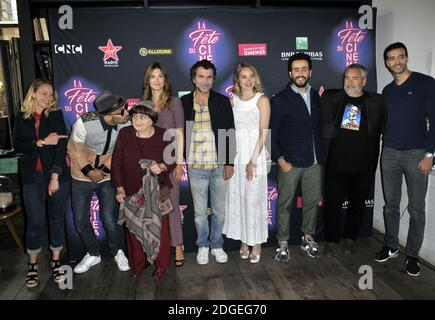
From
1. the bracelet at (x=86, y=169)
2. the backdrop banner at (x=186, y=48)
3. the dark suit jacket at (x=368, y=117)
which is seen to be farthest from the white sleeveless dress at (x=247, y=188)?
the bracelet at (x=86, y=169)

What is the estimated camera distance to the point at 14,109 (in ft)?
13.5

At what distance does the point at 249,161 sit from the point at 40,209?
162cm

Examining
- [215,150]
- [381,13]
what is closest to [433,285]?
[215,150]

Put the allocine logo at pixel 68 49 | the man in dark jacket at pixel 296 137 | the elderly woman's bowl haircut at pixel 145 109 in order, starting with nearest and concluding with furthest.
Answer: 1. the elderly woman's bowl haircut at pixel 145 109
2. the man in dark jacket at pixel 296 137
3. the allocine logo at pixel 68 49

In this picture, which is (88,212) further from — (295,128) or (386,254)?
(386,254)

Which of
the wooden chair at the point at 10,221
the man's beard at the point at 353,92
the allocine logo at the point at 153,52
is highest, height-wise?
the allocine logo at the point at 153,52

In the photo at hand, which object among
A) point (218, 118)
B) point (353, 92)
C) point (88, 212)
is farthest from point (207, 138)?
point (353, 92)

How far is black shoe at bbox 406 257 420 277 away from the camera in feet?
9.28

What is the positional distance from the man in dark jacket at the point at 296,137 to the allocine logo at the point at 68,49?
5.49 ft

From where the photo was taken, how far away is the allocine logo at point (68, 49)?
306 cm

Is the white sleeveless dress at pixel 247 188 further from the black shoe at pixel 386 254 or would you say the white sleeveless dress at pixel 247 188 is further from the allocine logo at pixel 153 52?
the black shoe at pixel 386 254

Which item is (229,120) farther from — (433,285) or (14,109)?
(14,109)

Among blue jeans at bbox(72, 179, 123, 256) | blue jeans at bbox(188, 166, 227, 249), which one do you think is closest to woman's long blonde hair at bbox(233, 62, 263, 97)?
blue jeans at bbox(188, 166, 227, 249)

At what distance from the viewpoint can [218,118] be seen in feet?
9.40
